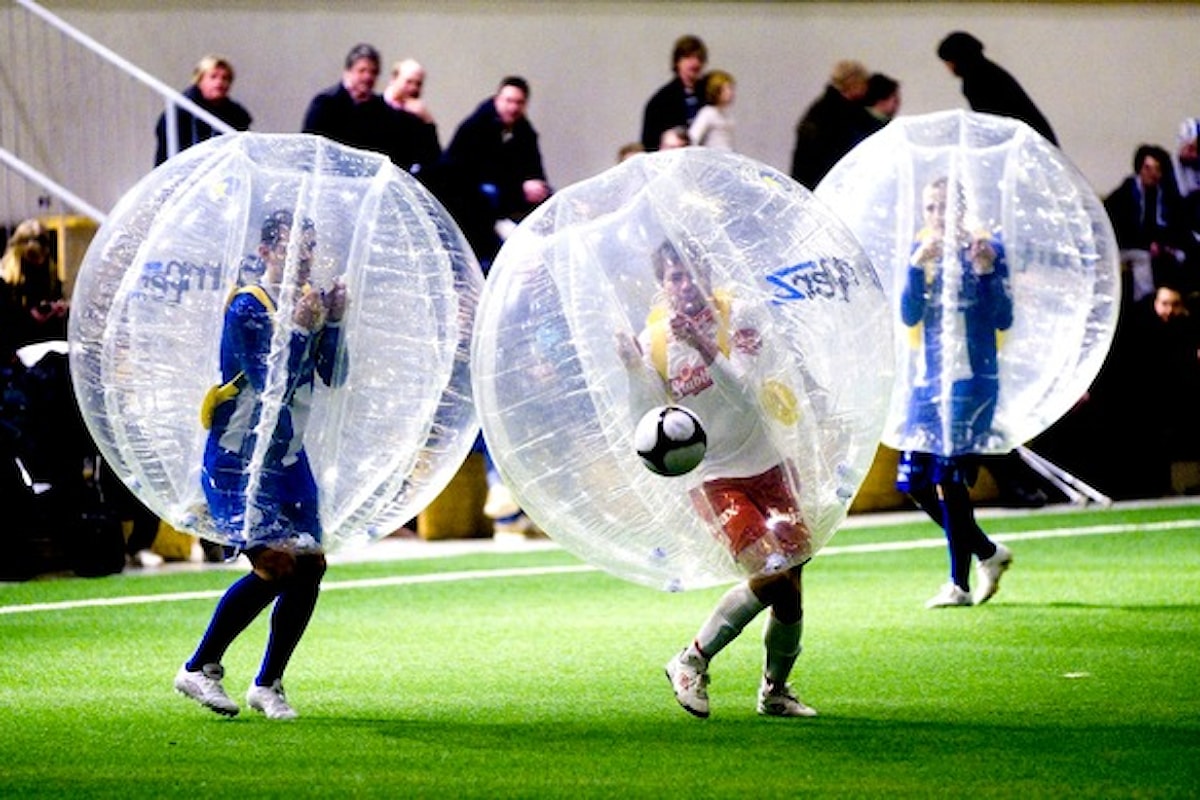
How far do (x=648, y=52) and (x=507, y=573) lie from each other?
17.2 ft

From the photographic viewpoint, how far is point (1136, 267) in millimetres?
16594

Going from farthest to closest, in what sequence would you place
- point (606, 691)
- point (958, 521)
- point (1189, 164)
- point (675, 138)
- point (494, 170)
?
point (1189, 164), point (675, 138), point (494, 170), point (958, 521), point (606, 691)

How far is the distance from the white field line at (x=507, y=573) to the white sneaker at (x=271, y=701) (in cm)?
355

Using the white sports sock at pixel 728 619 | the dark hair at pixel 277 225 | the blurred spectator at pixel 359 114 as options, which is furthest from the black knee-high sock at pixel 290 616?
the blurred spectator at pixel 359 114

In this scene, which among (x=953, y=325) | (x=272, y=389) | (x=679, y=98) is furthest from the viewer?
(x=679, y=98)

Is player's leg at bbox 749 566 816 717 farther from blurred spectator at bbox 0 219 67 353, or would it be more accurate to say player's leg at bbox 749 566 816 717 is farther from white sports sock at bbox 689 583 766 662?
blurred spectator at bbox 0 219 67 353

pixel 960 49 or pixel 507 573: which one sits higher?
pixel 960 49

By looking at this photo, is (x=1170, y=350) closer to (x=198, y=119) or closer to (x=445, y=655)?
(x=198, y=119)

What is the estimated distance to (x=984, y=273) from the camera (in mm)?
10117

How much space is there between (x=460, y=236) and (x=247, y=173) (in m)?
0.74

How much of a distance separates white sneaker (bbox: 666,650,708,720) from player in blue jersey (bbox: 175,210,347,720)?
49.4 inches

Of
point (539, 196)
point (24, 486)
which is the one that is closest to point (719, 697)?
point (24, 486)

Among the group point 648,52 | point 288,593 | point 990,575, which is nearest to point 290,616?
point 288,593

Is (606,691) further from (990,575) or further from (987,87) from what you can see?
(987,87)
